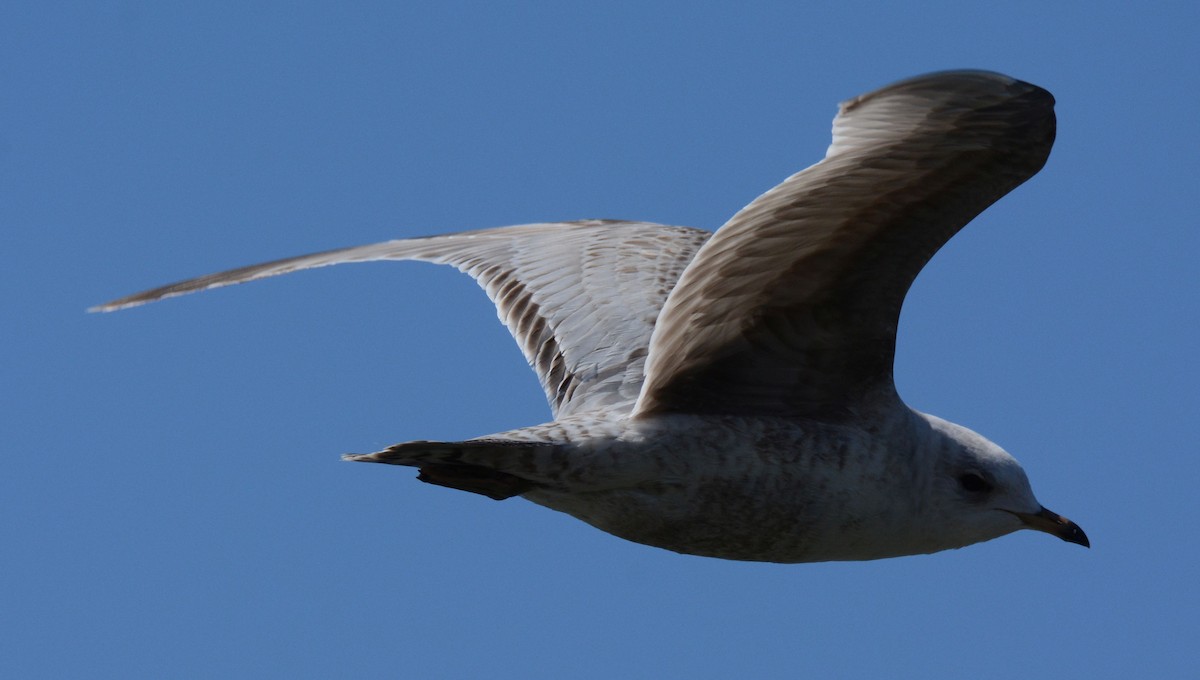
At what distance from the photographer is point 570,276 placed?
10195 mm

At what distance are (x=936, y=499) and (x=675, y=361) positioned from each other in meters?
1.55

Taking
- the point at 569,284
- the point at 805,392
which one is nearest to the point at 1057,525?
the point at 805,392

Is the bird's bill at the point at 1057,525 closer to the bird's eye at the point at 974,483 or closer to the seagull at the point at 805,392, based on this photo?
the seagull at the point at 805,392

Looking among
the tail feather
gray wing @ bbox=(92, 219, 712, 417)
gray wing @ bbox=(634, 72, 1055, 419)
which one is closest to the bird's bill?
gray wing @ bbox=(634, 72, 1055, 419)

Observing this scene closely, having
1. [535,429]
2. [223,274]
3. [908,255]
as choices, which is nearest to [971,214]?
[908,255]

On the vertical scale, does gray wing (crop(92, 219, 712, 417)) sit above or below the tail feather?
above

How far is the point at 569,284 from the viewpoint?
1010cm

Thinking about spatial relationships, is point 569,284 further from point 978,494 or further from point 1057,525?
point 1057,525

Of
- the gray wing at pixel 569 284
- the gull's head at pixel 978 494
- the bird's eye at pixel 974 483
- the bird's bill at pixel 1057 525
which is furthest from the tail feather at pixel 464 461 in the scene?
the bird's bill at pixel 1057 525

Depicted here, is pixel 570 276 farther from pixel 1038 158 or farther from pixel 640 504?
pixel 1038 158

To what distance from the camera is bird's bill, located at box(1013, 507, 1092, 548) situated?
8.88 m

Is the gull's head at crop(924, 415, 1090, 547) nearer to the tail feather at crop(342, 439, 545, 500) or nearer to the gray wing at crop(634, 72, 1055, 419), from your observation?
the gray wing at crop(634, 72, 1055, 419)

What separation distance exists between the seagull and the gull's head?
1cm

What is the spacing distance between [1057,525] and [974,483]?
22.5 inches
